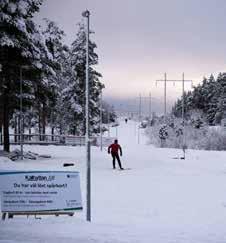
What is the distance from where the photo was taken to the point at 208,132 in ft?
A: 210

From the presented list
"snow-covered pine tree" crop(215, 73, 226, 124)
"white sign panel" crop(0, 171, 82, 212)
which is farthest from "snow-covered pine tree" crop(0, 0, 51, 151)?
"snow-covered pine tree" crop(215, 73, 226, 124)

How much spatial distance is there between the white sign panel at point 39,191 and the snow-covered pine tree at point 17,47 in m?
16.0

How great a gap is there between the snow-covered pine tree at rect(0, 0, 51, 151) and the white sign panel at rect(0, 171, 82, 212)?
1603 centimetres

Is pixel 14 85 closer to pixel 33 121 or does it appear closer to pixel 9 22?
pixel 9 22

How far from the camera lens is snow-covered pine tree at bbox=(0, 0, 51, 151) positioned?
89.0 feet

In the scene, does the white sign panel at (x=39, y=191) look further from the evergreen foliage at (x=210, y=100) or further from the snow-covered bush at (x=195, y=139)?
the evergreen foliage at (x=210, y=100)

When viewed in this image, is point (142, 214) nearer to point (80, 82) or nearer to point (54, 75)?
point (54, 75)

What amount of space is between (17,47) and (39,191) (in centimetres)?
1762

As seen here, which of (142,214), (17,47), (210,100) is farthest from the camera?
(210,100)

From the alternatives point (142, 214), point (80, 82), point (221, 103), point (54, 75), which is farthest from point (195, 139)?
point (142, 214)

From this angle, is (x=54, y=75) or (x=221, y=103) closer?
(x=54, y=75)

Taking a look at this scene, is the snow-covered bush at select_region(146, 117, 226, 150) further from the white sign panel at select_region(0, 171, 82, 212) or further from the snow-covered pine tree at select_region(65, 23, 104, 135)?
the white sign panel at select_region(0, 171, 82, 212)

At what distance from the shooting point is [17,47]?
2770 centimetres

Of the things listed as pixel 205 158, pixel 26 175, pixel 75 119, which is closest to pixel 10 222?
pixel 26 175
